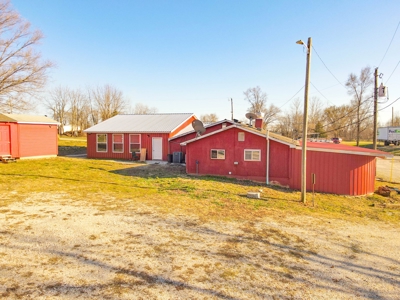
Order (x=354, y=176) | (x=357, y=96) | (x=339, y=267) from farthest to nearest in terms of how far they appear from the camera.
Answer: (x=357, y=96), (x=354, y=176), (x=339, y=267)

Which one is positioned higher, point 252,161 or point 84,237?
point 252,161

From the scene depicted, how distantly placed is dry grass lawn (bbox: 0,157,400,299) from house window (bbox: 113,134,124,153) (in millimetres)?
12342

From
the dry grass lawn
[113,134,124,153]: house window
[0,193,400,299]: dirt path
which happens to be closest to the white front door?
[113,134,124,153]: house window

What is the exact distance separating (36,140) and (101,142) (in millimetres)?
5166

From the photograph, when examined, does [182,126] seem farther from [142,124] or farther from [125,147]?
[125,147]

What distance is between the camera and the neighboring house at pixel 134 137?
21.6 metres

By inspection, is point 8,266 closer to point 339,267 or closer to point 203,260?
point 203,260

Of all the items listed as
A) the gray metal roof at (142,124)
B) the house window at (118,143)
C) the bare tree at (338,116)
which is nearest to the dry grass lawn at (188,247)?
the gray metal roof at (142,124)

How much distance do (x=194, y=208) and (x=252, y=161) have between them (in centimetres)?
676

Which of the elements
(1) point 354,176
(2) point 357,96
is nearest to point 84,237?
(1) point 354,176

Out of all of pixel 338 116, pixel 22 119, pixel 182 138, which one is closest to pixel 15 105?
pixel 22 119

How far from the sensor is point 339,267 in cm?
478

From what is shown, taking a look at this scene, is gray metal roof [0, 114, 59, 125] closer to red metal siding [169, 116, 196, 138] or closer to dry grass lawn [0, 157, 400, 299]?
red metal siding [169, 116, 196, 138]

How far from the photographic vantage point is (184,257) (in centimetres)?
489
